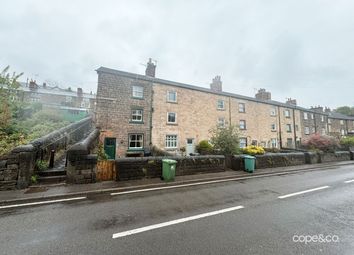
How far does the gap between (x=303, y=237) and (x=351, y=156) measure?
2378cm

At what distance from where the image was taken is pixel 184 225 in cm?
408

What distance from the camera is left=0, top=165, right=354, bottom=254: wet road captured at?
320 cm

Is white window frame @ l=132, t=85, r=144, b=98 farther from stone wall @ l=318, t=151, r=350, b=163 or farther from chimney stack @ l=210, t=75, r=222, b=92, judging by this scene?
stone wall @ l=318, t=151, r=350, b=163

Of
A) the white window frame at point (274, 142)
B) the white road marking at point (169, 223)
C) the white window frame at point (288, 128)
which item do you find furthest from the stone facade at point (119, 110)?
the white window frame at point (288, 128)

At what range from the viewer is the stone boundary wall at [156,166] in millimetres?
8383

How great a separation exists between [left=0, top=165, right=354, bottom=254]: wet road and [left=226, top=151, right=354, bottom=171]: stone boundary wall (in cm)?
591

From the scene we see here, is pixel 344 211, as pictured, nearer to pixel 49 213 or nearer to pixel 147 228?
pixel 147 228

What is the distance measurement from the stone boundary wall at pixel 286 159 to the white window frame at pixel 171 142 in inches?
329

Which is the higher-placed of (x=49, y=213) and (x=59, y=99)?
(x=59, y=99)

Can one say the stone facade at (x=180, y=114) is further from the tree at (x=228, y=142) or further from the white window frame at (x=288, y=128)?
the tree at (x=228, y=142)

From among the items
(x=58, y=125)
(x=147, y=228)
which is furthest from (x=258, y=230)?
(x=58, y=125)

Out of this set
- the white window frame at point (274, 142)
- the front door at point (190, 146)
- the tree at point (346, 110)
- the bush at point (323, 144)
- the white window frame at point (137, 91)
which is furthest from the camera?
the tree at point (346, 110)

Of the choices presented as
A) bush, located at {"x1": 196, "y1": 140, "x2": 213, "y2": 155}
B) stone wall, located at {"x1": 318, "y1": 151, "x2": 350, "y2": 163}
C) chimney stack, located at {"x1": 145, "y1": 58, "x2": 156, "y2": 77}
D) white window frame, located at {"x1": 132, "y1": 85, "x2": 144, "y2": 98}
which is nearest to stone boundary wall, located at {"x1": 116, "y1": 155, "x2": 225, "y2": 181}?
bush, located at {"x1": 196, "y1": 140, "x2": 213, "y2": 155}

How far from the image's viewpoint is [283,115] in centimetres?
3053
